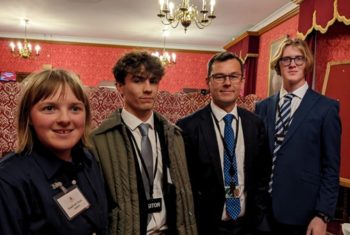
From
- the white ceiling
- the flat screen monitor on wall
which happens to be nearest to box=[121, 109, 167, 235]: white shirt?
the white ceiling

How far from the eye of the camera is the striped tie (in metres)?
1.88

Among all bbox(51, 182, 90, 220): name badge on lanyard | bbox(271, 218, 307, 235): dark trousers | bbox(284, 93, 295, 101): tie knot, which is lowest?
bbox(271, 218, 307, 235): dark trousers

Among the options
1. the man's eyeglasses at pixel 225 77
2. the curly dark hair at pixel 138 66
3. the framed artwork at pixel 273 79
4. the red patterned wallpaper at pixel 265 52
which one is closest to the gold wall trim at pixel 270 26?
the red patterned wallpaper at pixel 265 52

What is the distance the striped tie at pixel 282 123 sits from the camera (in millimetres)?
1879

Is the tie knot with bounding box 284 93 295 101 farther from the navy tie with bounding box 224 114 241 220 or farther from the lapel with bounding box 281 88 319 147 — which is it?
the navy tie with bounding box 224 114 241 220

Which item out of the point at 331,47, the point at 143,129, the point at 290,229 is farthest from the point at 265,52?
the point at 143,129

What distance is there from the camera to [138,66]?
4.95 ft

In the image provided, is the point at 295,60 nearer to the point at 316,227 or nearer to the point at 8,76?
the point at 316,227

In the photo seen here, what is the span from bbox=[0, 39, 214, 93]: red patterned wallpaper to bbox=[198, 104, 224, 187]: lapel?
846 centimetres

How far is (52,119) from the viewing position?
109cm

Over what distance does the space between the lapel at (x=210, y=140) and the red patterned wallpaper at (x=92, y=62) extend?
27.8 ft

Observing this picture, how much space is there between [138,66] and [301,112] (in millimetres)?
964

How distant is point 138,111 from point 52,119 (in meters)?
0.50

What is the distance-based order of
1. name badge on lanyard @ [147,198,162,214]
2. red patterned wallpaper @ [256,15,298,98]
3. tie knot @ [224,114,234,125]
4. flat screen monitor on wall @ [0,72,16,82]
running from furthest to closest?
flat screen monitor on wall @ [0,72,16,82], red patterned wallpaper @ [256,15,298,98], tie knot @ [224,114,234,125], name badge on lanyard @ [147,198,162,214]
